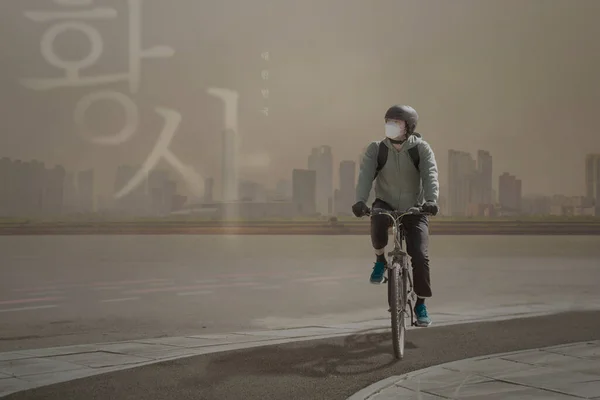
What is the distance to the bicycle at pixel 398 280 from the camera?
743 centimetres

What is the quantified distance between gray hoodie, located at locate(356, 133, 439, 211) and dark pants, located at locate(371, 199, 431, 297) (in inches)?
4.7

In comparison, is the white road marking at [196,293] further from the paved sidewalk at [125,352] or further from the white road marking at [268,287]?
the paved sidewalk at [125,352]

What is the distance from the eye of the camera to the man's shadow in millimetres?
6992

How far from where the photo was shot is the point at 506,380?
641 cm

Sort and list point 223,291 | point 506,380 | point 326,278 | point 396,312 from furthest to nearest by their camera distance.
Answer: point 326,278 < point 223,291 < point 396,312 < point 506,380

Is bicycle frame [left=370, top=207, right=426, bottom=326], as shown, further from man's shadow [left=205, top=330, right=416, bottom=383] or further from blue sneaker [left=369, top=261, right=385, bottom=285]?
man's shadow [left=205, top=330, right=416, bottom=383]

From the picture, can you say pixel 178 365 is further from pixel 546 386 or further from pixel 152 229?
pixel 152 229

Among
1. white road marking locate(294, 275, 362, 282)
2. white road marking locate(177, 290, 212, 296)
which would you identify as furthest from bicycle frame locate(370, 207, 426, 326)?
white road marking locate(294, 275, 362, 282)

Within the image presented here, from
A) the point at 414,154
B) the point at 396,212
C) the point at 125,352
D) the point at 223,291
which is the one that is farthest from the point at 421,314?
the point at 223,291

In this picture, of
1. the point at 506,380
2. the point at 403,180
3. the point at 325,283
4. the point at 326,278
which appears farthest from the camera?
the point at 326,278

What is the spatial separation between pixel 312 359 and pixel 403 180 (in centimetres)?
167

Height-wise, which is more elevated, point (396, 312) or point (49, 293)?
point (396, 312)

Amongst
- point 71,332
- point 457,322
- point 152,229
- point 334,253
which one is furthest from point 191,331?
point 152,229

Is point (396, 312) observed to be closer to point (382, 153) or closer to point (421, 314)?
point (421, 314)
